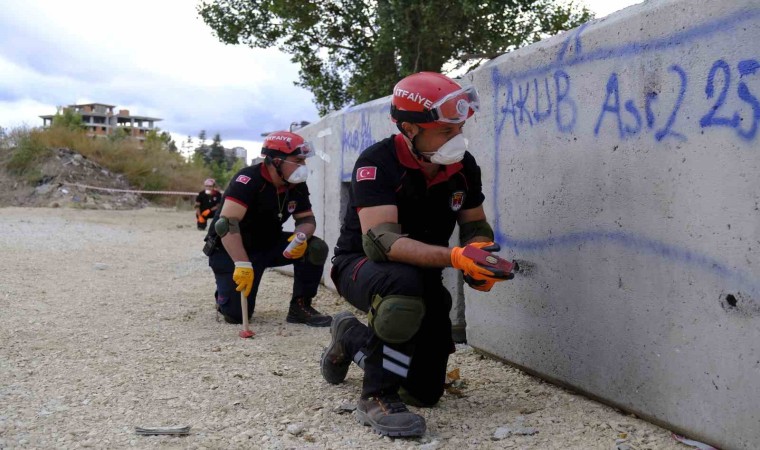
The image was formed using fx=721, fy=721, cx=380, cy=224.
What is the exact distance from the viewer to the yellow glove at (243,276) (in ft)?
16.9

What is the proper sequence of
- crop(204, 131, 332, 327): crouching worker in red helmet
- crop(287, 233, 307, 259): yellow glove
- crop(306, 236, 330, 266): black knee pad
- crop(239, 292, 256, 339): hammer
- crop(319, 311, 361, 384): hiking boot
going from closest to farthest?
crop(319, 311, 361, 384): hiking boot < crop(239, 292, 256, 339): hammer < crop(204, 131, 332, 327): crouching worker in red helmet < crop(287, 233, 307, 259): yellow glove < crop(306, 236, 330, 266): black knee pad

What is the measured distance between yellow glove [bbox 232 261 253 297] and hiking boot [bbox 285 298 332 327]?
20.8 inches

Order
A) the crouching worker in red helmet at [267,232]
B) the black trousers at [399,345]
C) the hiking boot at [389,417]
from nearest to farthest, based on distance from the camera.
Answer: the hiking boot at [389,417] → the black trousers at [399,345] → the crouching worker in red helmet at [267,232]

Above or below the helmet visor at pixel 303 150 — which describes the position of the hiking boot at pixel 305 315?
below

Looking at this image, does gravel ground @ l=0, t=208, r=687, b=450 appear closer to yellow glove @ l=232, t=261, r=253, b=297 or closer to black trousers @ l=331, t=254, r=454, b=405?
black trousers @ l=331, t=254, r=454, b=405

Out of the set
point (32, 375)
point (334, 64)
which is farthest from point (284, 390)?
point (334, 64)

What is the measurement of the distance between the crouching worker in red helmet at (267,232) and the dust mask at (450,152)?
235cm

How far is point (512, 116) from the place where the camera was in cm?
383

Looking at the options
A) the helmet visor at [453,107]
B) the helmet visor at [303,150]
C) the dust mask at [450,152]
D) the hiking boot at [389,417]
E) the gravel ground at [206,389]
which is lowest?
the gravel ground at [206,389]

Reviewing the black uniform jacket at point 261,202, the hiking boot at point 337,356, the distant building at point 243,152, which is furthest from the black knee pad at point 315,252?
the distant building at point 243,152

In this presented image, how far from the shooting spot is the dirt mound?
24.4 metres

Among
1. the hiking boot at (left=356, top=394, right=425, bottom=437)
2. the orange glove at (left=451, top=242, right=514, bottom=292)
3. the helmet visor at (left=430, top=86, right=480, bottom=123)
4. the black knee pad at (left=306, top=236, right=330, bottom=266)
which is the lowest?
the hiking boot at (left=356, top=394, right=425, bottom=437)

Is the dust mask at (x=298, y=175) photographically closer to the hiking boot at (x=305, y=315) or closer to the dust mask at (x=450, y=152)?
the hiking boot at (x=305, y=315)

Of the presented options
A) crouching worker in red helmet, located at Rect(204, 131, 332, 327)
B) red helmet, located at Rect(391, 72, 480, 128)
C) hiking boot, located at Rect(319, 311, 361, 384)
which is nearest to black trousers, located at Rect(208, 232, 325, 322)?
crouching worker in red helmet, located at Rect(204, 131, 332, 327)
